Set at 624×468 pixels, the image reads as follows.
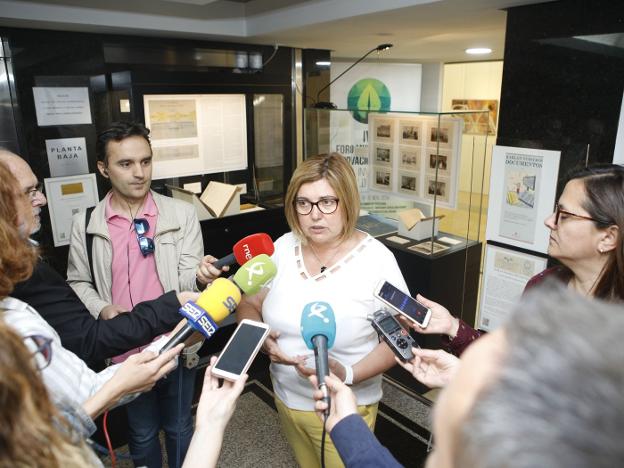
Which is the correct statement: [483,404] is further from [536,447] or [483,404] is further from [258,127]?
[258,127]

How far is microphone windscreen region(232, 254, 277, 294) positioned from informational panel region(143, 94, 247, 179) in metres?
2.01

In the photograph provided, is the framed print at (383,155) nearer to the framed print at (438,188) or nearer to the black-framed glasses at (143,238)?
the framed print at (438,188)

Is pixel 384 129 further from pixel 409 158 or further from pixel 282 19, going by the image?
pixel 282 19

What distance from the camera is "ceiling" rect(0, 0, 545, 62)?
7.63 feet

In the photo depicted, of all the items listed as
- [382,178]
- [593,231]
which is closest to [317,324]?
[593,231]

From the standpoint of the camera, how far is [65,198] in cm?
292

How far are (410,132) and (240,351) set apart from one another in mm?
2062

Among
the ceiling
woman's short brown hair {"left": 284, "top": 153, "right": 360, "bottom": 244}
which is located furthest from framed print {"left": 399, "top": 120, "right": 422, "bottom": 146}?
woman's short brown hair {"left": 284, "top": 153, "right": 360, "bottom": 244}

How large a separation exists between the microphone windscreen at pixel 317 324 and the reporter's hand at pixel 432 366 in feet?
0.87

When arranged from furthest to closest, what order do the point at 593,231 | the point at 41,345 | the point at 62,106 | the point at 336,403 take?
the point at 62,106 < the point at 593,231 < the point at 336,403 < the point at 41,345

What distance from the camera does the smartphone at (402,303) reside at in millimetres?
1519

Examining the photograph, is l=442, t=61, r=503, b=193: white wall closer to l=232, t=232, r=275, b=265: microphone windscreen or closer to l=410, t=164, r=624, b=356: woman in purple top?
l=410, t=164, r=624, b=356: woman in purple top

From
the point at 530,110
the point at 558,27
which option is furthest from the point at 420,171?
the point at 558,27

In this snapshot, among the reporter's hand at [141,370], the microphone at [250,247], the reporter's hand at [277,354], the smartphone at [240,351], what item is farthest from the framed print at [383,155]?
the reporter's hand at [141,370]
